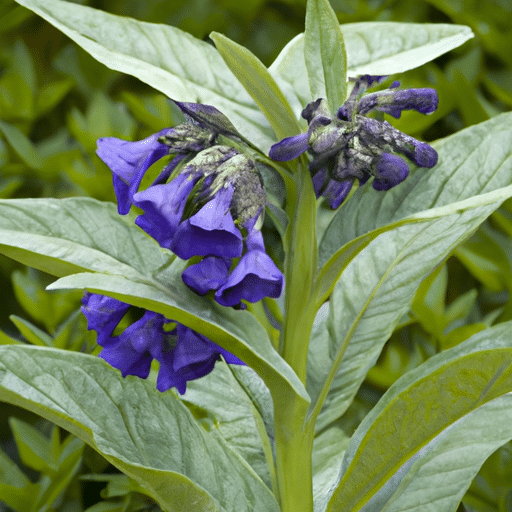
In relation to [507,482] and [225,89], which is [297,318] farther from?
[507,482]

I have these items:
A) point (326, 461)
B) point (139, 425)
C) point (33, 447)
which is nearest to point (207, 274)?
point (139, 425)

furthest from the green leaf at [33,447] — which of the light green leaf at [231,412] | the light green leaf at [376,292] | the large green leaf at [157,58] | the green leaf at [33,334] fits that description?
the large green leaf at [157,58]

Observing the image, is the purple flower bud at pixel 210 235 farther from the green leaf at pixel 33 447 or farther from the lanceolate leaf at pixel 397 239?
the green leaf at pixel 33 447

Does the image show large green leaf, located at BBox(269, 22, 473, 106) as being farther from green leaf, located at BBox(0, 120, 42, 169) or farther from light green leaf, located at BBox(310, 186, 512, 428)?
green leaf, located at BBox(0, 120, 42, 169)

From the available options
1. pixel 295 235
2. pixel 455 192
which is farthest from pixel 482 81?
pixel 295 235

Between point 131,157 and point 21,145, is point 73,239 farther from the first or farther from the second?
point 21,145

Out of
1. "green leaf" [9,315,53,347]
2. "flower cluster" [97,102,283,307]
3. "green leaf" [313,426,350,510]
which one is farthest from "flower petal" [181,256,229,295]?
"green leaf" [9,315,53,347]

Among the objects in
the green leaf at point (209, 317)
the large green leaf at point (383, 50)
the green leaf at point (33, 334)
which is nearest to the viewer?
the green leaf at point (209, 317)
